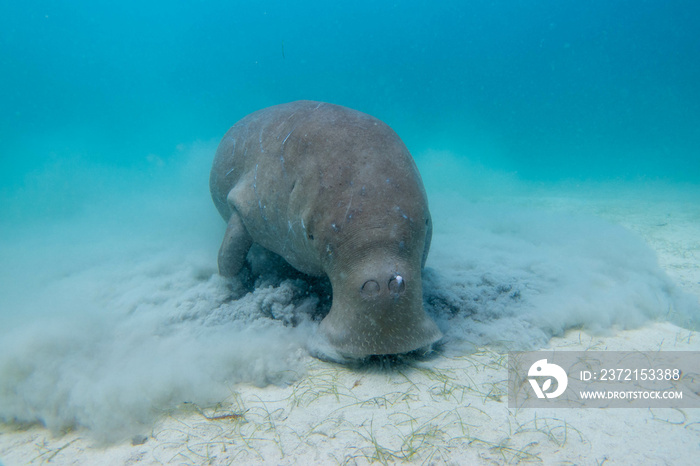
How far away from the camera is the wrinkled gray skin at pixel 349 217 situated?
2.72 meters

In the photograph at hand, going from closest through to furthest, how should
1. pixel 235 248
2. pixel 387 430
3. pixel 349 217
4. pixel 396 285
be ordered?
pixel 387 430 < pixel 396 285 < pixel 349 217 < pixel 235 248

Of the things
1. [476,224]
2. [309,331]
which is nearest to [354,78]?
[476,224]

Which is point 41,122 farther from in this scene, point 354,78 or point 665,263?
point 665,263

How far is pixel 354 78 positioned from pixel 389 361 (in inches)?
4071

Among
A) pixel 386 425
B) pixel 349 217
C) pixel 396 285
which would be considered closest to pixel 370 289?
pixel 396 285

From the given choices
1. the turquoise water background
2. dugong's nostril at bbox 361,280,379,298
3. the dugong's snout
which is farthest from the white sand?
the turquoise water background

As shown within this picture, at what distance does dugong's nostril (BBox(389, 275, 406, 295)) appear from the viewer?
265 cm

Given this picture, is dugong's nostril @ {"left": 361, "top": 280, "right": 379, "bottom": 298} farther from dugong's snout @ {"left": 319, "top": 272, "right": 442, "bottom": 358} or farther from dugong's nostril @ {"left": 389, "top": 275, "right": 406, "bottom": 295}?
dugong's nostril @ {"left": 389, "top": 275, "right": 406, "bottom": 295}

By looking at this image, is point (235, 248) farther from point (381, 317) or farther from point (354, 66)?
point (354, 66)

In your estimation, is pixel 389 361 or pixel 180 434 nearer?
pixel 180 434

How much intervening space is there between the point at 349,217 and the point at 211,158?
2150cm

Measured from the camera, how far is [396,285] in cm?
266

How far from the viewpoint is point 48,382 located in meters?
2.65

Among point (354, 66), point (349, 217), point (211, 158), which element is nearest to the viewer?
point (349, 217)
